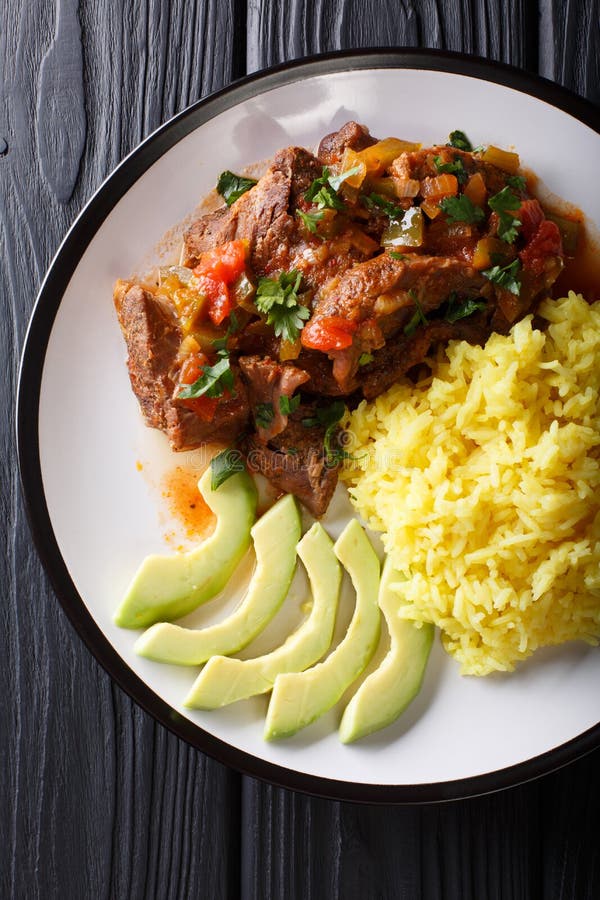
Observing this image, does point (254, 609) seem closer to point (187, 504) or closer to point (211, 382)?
point (187, 504)

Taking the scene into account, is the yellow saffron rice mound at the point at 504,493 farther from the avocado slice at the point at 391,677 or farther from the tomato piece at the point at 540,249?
the tomato piece at the point at 540,249

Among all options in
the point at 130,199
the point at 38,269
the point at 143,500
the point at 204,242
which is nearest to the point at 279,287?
the point at 204,242

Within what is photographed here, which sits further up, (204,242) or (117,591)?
(204,242)

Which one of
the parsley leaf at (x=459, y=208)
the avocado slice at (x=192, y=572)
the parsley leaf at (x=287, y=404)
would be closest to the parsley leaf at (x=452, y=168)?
the parsley leaf at (x=459, y=208)

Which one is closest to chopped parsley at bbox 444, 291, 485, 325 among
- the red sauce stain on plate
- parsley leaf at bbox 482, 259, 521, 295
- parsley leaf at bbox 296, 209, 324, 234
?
parsley leaf at bbox 482, 259, 521, 295

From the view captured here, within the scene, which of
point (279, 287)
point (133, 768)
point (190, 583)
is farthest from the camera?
point (133, 768)

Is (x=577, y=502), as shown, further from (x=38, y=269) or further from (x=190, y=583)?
(x=38, y=269)
